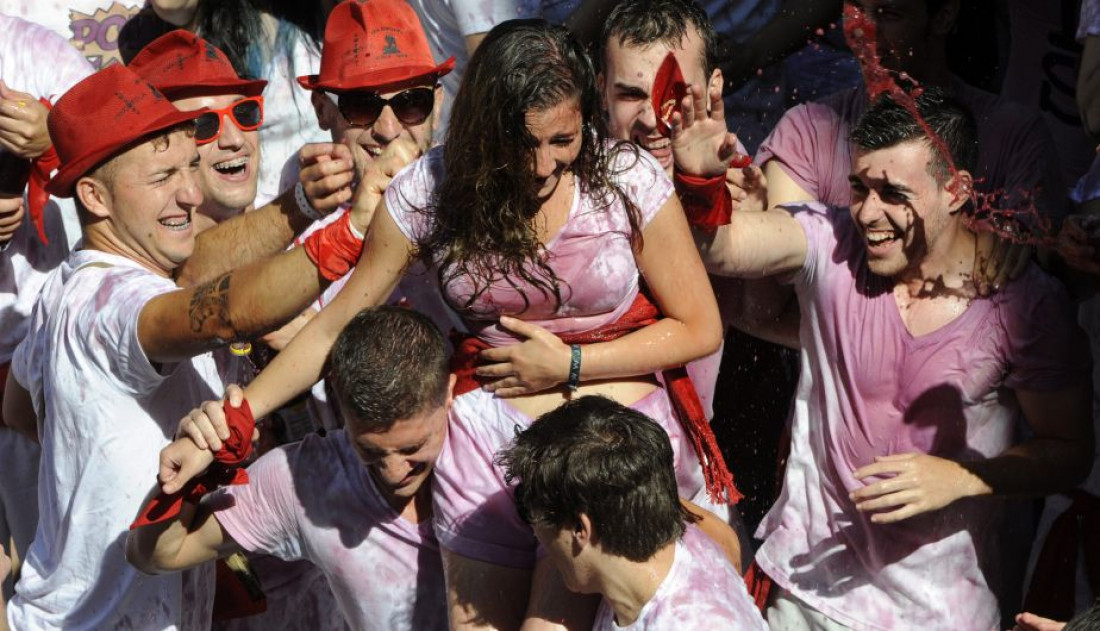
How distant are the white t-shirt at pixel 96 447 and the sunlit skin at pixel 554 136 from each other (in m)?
0.92

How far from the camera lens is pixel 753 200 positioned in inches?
168

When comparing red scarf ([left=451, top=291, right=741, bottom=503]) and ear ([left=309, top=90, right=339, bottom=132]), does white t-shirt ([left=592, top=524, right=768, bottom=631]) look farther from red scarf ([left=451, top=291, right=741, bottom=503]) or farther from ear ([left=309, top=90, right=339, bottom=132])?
ear ([left=309, top=90, right=339, bottom=132])

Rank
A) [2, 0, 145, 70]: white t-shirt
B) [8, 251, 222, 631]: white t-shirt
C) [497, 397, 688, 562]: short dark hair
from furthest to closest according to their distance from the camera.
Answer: [2, 0, 145, 70]: white t-shirt < [8, 251, 222, 631]: white t-shirt < [497, 397, 688, 562]: short dark hair

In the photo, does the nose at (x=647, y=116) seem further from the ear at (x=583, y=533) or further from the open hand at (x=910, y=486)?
the ear at (x=583, y=533)

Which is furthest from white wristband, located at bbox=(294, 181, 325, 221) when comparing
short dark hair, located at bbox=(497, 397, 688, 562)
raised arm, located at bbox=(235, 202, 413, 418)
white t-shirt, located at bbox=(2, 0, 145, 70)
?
white t-shirt, located at bbox=(2, 0, 145, 70)

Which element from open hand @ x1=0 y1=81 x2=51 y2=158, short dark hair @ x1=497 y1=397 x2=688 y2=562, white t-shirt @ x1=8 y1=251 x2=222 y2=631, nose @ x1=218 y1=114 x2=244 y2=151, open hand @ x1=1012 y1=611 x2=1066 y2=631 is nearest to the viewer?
open hand @ x1=1012 y1=611 x2=1066 y2=631

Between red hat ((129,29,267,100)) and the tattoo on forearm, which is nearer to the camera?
the tattoo on forearm

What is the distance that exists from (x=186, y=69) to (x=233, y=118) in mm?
185

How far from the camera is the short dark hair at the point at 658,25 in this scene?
167 inches

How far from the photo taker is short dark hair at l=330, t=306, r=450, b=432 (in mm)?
3502

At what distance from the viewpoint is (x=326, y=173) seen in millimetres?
3771

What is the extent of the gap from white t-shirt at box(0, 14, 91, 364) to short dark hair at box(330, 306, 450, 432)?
4.83 feet

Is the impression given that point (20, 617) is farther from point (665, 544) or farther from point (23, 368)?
point (665, 544)

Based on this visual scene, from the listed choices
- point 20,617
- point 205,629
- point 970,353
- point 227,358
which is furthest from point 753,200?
point 20,617
